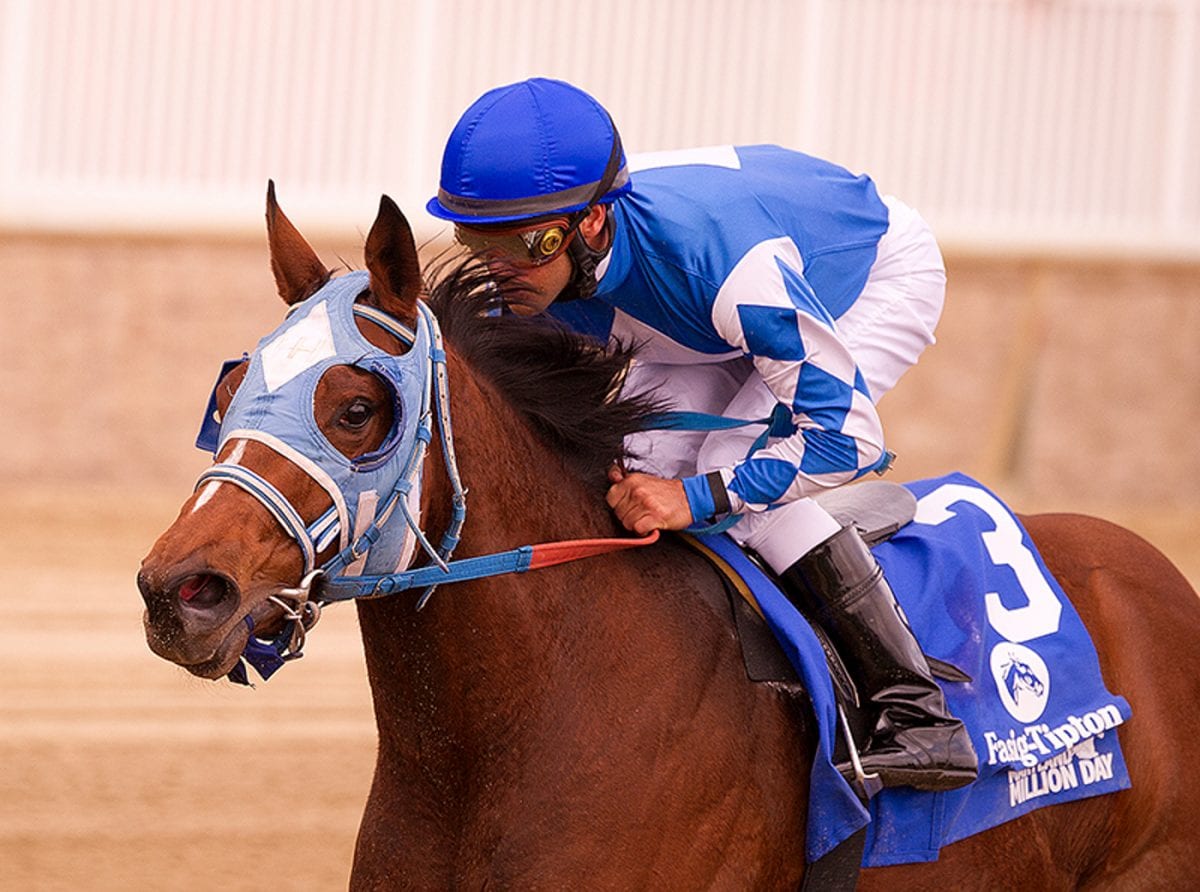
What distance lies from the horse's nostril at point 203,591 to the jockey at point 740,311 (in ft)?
2.29

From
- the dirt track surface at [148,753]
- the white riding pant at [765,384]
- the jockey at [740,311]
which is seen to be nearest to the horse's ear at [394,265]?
the jockey at [740,311]

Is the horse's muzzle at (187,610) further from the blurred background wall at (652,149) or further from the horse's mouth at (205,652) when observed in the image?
the blurred background wall at (652,149)

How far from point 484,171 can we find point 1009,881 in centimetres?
144

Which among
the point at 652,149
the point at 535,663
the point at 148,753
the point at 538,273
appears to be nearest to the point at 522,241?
the point at 538,273

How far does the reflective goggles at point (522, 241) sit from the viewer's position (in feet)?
8.37

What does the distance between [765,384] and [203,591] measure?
3.67 feet

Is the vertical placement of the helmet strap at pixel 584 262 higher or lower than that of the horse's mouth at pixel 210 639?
higher

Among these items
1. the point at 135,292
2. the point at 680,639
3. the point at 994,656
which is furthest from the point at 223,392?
the point at 135,292

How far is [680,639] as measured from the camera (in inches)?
104

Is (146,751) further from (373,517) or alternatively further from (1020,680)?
(373,517)

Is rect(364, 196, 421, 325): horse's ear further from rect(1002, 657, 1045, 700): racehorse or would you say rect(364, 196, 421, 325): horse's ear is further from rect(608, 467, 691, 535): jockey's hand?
rect(1002, 657, 1045, 700): racehorse

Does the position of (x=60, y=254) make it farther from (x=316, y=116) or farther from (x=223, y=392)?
(x=223, y=392)

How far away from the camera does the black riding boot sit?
9.07 feet

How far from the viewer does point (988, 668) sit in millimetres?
2977
